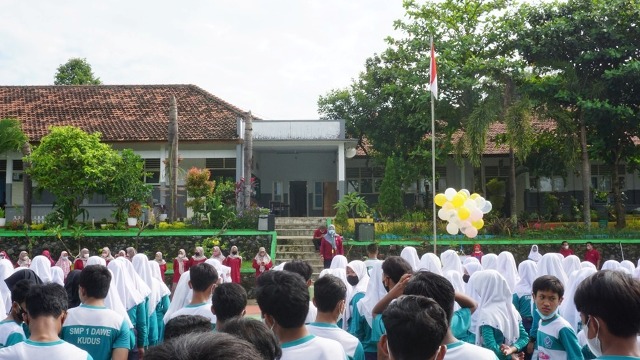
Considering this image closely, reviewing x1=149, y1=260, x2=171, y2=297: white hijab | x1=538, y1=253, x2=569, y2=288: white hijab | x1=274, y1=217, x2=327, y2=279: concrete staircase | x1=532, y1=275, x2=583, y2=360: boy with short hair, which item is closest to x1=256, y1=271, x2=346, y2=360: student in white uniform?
x1=532, y1=275, x2=583, y2=360: boy with short hair

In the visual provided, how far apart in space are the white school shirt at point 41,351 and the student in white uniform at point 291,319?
1.15 metres

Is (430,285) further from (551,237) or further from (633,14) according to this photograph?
(633,14)

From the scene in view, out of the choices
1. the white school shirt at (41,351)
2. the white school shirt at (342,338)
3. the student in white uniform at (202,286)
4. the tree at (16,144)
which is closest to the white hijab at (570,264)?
the student in white uniform at (202,286)

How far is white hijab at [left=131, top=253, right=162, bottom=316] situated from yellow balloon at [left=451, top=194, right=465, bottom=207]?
278 inches

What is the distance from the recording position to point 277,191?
31.1 m

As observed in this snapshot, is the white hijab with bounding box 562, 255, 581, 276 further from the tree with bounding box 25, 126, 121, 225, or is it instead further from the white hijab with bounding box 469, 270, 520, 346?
the tree with bounding box 25, 126, 121, 225

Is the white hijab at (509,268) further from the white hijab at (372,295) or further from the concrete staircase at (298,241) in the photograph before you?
the concrete staircase at (298,241)

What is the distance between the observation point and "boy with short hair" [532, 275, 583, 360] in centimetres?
480

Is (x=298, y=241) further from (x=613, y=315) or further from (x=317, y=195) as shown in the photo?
(x=613, y=315)

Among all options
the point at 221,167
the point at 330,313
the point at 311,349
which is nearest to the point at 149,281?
the point at 330,313

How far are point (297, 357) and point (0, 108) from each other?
31.0m

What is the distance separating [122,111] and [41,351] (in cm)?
2791

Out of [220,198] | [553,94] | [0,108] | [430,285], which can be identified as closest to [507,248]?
[553,94]

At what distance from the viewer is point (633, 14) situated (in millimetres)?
23016
